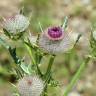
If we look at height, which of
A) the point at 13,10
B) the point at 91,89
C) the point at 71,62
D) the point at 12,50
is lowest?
the point at 91,89

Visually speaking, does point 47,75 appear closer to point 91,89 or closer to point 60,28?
point 60,28

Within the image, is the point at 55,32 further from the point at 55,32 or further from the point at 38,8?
the point at 38,8

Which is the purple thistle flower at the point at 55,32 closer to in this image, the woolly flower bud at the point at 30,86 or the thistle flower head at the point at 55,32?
the thistle flower head at the point at 55,32

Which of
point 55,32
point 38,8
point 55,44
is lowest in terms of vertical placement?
point 38,8

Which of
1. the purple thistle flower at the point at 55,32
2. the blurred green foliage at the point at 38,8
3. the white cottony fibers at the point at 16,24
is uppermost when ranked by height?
the white cottony fibers at the point at 16,24

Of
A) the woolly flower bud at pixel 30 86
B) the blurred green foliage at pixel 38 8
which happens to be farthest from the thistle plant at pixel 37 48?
the blurred green foliage at pixel 38 8

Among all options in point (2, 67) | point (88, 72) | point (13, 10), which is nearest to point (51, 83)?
point (2, 67)

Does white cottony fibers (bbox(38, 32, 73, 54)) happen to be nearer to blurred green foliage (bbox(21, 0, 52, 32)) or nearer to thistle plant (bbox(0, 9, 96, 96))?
thistle plant (bbox(0, 9, 96, 96))

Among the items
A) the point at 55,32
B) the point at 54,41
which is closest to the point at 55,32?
the point at 55,32
